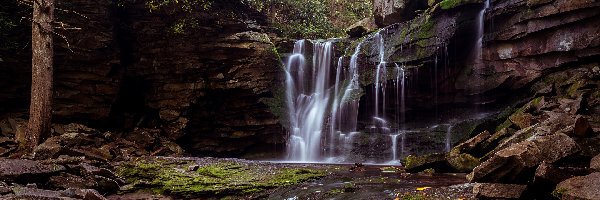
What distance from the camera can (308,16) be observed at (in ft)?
82.1

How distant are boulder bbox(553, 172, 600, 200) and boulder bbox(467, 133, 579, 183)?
1.81 feet

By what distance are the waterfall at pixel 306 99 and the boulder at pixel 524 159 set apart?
10.7 m

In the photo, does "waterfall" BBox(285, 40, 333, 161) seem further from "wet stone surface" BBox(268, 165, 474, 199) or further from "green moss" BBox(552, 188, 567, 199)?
"green moss" BBox(552, 188, 567, 199)

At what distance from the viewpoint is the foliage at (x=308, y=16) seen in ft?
71.5

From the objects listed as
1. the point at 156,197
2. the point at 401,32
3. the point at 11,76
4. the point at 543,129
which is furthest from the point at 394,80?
the point at 11,76

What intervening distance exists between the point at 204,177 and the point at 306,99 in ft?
29.3

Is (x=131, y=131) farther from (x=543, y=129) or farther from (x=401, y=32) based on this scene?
(x=543, y=129)

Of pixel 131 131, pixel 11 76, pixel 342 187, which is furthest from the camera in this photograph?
pixel 131 131

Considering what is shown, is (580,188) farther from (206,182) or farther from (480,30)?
(480,30)

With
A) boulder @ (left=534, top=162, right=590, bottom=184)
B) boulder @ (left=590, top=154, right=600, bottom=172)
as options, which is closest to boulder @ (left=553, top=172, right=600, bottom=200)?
boulder @ (left=534, top=162, right=590, bottom=184)

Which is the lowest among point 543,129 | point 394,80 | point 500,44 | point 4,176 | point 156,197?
point 156,197

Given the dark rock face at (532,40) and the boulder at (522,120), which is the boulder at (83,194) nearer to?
the boulder at (522,120)

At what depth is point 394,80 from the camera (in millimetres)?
15883

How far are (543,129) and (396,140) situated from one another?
23.1ft
